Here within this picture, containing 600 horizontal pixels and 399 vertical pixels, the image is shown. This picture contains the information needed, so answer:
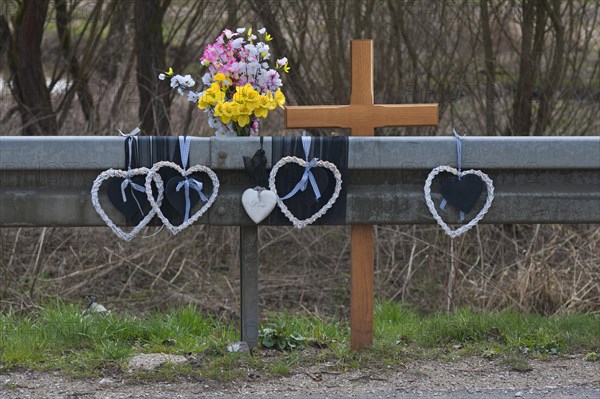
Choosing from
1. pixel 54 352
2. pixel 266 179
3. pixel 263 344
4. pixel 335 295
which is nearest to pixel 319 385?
pixel 263 344

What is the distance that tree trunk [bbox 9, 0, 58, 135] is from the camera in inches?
413

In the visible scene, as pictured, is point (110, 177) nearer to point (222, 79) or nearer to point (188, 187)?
point (188, 187)

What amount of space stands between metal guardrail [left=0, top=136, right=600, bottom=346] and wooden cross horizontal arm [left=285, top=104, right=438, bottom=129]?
0.16 m

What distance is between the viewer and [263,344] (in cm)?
564

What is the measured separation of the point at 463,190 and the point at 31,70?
6.52m

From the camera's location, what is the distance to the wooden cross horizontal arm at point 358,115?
215 inches

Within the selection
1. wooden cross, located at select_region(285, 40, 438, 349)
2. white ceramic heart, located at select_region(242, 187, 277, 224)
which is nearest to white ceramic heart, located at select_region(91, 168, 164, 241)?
white ceramic heart, located at select_region(242, 187, 277, 224)

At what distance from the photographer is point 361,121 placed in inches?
216

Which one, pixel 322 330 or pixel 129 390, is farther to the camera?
pixel 322 330

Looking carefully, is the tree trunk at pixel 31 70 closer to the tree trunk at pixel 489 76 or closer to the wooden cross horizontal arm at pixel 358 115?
the tree trunk at pixel 489 76

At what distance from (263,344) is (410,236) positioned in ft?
11.1

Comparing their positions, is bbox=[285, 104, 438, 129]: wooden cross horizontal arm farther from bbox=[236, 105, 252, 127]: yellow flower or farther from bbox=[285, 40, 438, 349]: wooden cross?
bbox=[236, 105, 252, 127]: yellow flower

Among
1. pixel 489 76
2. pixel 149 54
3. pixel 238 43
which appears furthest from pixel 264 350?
pixel 149 54

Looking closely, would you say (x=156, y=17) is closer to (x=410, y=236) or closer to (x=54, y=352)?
(x=410, y=236)
